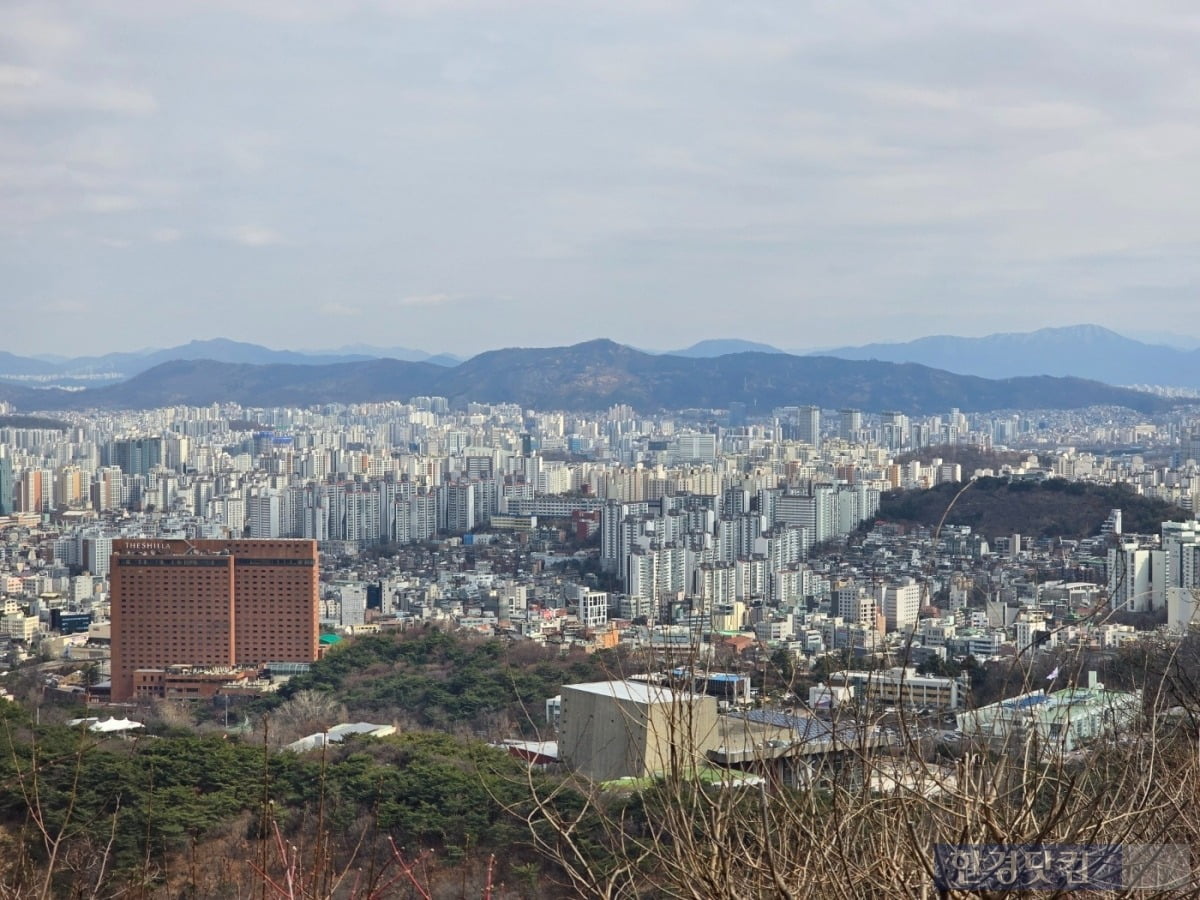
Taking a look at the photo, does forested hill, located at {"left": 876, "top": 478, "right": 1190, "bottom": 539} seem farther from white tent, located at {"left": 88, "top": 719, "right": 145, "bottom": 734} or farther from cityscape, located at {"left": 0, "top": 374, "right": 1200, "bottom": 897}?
white tent, located at {"left": 88, "top": 719, "right": 145, "bottom": 734}

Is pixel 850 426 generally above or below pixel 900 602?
above

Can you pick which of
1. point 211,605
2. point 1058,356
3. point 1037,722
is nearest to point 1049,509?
point 211,605

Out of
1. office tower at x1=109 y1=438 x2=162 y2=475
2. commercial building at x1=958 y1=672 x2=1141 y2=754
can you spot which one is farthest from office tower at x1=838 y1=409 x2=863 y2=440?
commercial building at x1=958 y1=672 x2=1141 y2=754

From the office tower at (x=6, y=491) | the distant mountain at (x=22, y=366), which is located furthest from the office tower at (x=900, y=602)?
the distant mountain at (x=22, y=366)

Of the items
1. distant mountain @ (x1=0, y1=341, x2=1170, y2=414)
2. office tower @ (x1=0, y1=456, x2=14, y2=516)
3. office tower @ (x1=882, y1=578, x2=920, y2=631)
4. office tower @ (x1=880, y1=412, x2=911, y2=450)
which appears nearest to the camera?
office tower @ (x1=882, y1=578, x2=920, y2=631)

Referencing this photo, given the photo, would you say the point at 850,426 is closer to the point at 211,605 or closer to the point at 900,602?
the point at 900,602

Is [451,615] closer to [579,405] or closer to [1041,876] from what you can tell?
[1041,876]

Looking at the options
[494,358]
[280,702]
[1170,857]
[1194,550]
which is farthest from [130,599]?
[494,358]
